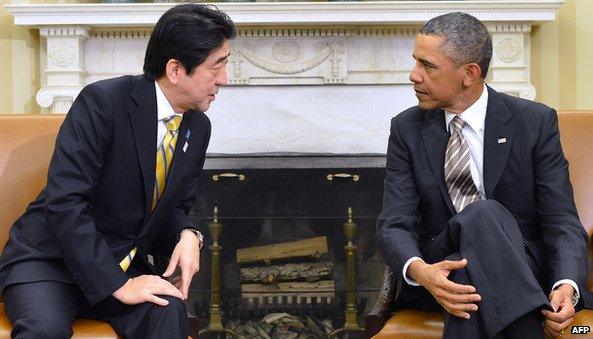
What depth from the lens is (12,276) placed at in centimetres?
221

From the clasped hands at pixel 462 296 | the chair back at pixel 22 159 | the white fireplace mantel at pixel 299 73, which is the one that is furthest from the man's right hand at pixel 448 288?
the white fireplace mantel at pixel 299 73

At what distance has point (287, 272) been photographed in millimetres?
3965

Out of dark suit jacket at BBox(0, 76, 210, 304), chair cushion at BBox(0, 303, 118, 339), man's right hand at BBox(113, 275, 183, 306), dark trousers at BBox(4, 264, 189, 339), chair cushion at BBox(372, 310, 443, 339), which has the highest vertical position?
dark suit jacket at BBox(0, 76, 210, 304)

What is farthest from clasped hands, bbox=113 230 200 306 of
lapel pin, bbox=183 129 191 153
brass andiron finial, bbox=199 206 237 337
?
brass andiron finial, bbox=199 206 237 337

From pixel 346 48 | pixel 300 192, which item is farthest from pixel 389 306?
pixel 346 48

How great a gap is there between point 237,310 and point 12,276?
186 centimetres

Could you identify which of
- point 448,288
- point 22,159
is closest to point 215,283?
point 22,159

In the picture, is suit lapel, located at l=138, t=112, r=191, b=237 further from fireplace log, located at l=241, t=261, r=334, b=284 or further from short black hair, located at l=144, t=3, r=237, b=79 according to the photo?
fireplace log, located at l=241, t=261, r=334, b=284

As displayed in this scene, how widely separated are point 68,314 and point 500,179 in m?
1.17

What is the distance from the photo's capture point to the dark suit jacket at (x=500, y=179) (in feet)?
7.77

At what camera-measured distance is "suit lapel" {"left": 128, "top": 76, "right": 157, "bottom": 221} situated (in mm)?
2275

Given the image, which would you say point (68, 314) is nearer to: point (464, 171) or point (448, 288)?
point (448, 288)

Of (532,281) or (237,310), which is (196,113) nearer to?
(532,281)

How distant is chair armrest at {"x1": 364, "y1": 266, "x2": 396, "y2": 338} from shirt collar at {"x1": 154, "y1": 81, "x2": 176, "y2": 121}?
726 millimetres
